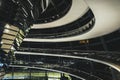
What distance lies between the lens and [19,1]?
13625mm

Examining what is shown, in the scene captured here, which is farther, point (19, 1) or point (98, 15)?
point (98, 15)

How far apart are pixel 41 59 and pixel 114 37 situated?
1364cm

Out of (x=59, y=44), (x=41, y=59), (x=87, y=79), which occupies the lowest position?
(x=87, y=79)

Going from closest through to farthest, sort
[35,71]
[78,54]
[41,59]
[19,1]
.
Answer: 1. [19,1]
2. [78,54]
3. [41,59]
4. [35,71]

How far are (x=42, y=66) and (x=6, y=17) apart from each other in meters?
20.4

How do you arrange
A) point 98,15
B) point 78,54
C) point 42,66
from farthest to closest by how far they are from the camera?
point 42,66
point 78,54
point 98,15

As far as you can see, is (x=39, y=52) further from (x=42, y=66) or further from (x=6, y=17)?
(x=6, y=17)

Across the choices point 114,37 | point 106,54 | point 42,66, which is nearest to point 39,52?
point 42,66

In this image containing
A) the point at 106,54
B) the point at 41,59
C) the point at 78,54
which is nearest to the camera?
the point at 106,54

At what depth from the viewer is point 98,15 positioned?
69.8 feet

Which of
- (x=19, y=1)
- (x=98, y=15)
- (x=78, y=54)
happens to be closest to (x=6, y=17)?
(x=19, y=1)

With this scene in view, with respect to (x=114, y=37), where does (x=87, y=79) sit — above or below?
below

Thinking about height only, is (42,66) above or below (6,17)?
below

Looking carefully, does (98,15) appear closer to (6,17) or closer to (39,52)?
(6,17)
